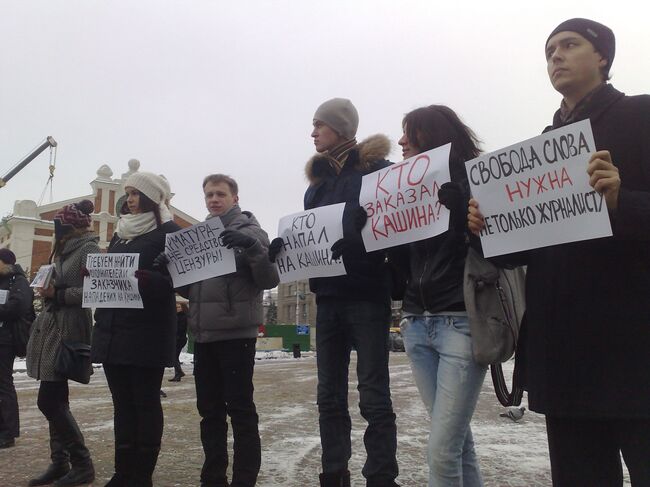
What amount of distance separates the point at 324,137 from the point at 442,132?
103cm

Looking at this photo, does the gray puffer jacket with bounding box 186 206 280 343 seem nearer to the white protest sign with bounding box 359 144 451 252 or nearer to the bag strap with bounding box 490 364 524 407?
the white protest sign with bounding box 359 144 451 252

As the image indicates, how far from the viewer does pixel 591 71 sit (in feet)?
7.30

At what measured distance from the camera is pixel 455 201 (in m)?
2.67

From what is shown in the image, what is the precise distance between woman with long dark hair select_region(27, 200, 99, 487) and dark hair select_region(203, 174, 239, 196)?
1.09 m

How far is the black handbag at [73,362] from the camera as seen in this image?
14.0 ft

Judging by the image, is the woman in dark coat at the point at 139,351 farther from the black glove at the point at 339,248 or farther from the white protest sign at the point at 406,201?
the white protest sign at the point at 406,201

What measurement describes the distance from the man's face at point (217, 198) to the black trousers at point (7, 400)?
126 inches

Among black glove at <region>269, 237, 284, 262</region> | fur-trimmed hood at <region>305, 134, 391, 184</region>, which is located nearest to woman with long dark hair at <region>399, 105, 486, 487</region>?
fur-trimmed hood at <region>305, 134, 391, 184</region>

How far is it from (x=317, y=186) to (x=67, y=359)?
221 centimetres

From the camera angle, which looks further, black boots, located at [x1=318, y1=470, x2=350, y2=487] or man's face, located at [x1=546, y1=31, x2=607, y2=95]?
black boots, located at [x1=318, y1=470, x2=350, y2=487]

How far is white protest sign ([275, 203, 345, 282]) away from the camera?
3.56 m

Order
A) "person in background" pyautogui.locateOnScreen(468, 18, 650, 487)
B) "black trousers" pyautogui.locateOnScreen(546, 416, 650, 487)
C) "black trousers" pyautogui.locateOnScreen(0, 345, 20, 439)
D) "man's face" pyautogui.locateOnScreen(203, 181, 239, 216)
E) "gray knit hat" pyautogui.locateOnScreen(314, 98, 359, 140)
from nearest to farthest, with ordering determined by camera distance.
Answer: "person in background" pyautogui.locateOnScreen(468, 18, 650, 487) → "black trousers" pyautogui.locateOnScreen(546, 416, 650, 487) → "gray knit hat" pyautogui.locateOnScreen(314, 98, 359, 140) → "man's face" pyautogui.locateOnScreen(203, 181, 239, 216) → "black trousers" pyautogui.locateOnScreen(0, 345, 20, 439)

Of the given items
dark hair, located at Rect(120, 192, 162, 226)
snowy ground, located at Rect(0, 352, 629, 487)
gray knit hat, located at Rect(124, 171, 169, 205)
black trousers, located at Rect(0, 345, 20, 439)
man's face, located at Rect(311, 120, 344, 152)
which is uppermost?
man's face, located at Rect(311, 120, 344, 152)

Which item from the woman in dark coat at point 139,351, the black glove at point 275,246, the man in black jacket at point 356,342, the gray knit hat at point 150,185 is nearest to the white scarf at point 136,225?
the woman in dark coat at point 139,351
